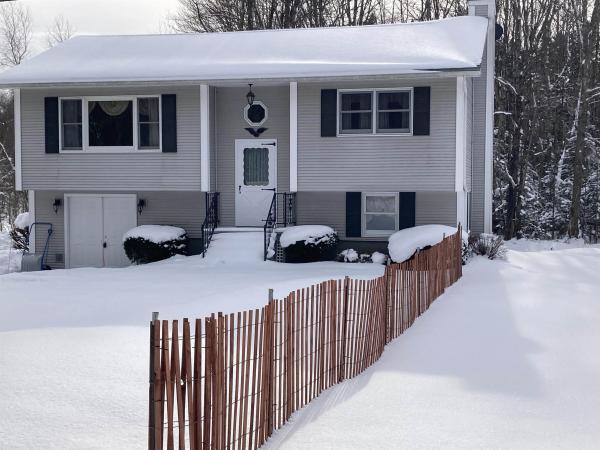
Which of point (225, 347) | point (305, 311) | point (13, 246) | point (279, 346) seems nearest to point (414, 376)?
point (305, 311)

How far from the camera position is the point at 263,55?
73.0ft

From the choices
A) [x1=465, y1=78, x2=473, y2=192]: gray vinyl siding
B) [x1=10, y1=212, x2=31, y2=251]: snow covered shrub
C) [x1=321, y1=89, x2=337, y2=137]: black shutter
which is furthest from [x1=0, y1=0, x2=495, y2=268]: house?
[x1=10, y1=212, x2=31, y2=251]: snow covered shrub

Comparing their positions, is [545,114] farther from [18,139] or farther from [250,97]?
[18,139]

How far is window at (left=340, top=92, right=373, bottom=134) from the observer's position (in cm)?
2084

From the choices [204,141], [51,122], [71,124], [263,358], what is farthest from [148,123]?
[263,358]

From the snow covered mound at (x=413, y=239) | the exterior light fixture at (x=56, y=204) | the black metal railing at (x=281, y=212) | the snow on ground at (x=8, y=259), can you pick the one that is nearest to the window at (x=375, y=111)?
the black metal railing at (x=281, y=212)

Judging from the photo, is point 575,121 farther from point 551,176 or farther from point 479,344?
point 479,344

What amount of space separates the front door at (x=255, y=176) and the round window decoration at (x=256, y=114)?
0.48 metres

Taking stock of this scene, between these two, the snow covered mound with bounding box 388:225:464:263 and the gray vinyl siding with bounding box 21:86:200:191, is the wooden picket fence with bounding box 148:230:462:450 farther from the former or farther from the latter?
the gray vinyl siding with bounding box 21:86:200:191

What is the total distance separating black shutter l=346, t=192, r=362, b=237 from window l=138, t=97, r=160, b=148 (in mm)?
5330

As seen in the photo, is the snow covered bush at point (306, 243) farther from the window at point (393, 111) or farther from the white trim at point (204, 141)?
the window at point (393, 111)

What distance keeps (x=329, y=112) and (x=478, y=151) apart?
6.90 m

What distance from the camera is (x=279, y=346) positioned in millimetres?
6703

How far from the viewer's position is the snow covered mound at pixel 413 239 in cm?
1888
